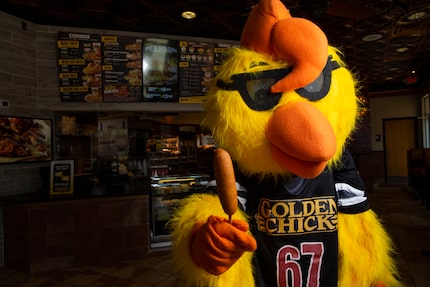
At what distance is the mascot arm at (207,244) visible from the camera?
836mm

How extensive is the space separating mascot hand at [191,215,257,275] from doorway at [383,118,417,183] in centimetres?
1214

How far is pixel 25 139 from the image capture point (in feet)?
12.9

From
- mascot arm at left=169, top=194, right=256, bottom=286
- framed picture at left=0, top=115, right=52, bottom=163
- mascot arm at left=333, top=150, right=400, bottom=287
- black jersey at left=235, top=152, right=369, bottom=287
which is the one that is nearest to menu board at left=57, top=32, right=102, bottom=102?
framed picture at left=0, top=115, right=52, bottom=163

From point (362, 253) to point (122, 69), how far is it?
3.88 meters

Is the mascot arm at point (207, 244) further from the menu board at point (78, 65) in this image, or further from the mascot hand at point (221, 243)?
the menu board at point (78, 65)

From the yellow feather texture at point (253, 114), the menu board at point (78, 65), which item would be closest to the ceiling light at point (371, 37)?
the menu board at point (78, 65)

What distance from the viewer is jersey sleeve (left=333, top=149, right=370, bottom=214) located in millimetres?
1208

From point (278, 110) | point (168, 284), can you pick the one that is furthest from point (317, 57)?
point (168, 284)

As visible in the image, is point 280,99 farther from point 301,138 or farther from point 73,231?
point 73,231

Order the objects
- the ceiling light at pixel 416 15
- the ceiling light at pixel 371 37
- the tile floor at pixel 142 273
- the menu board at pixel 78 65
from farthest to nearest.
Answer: the ceiling light at pixel 371 37 → the ceiling light at pixel 416 15 → the menu board at pixel 78 65 → the tile floor at pixel 142 273

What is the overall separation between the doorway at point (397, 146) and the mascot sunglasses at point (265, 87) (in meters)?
11.9

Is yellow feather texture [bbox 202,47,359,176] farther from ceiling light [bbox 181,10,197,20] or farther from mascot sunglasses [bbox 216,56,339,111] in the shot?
ceiling light [bbox 181,10,197,20]

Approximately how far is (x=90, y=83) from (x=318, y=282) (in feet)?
12.8

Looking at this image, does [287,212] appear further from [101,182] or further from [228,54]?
[101,182]
